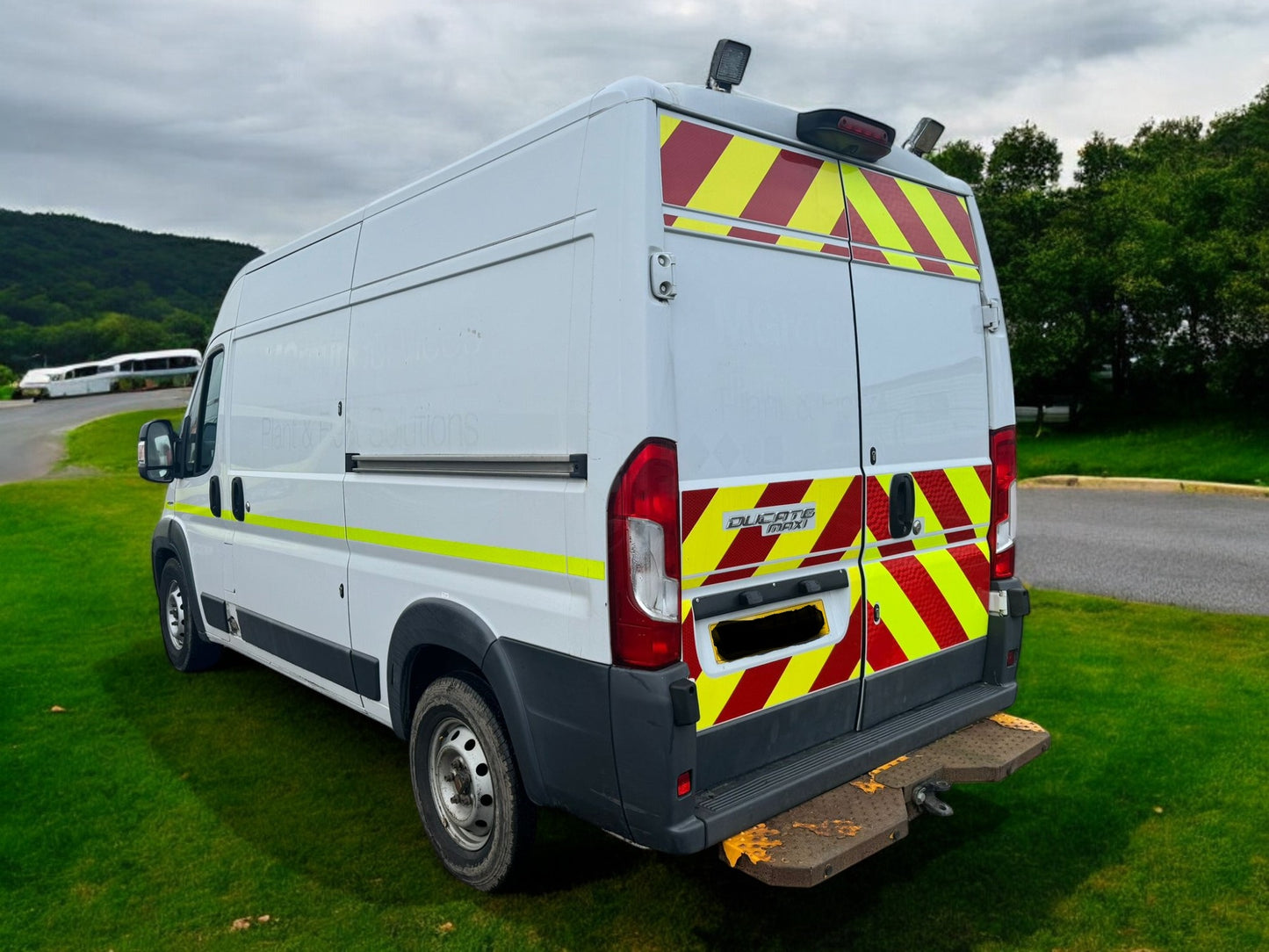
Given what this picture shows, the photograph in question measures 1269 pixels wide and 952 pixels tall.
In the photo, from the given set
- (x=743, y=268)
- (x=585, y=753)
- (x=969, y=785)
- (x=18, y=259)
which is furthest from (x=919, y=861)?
(x=18, y=259)

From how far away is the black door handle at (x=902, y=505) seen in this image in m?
3.61

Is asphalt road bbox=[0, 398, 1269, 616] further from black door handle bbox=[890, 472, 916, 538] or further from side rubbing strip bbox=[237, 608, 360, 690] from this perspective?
side rubbing strip bbox=[237, 608, 360, 690]

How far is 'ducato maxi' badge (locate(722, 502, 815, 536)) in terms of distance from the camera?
3039 millimetres

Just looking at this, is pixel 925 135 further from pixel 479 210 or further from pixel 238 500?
pixel 238 500

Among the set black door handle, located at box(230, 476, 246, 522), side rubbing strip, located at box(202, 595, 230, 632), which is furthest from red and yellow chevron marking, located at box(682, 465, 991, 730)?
side rubbing strip, located at box(202, 595, 230, 632)

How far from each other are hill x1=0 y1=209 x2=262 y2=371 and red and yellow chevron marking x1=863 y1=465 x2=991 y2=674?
8252 centimetres

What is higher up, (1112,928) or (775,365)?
(775,365)

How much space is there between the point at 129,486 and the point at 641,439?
1788 centimetres

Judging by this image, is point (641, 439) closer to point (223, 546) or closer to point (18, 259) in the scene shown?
point (223, 546)

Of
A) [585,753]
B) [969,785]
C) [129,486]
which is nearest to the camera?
[585,753]

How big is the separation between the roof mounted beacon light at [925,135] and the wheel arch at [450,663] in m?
2.60

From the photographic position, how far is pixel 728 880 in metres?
3.66

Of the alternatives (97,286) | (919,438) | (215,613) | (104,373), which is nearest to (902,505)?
(919,438)

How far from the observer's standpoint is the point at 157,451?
19.7ft
